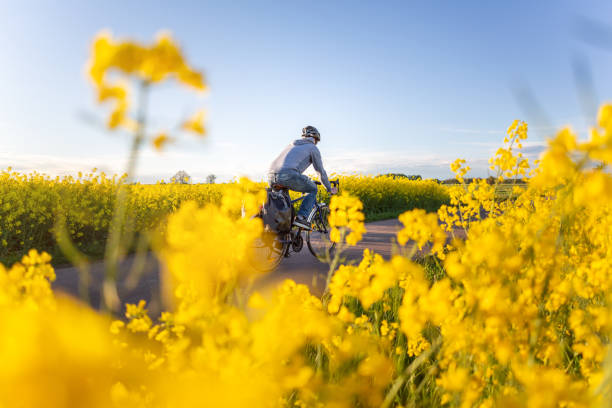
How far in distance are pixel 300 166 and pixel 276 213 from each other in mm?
928

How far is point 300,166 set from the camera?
5.50 m

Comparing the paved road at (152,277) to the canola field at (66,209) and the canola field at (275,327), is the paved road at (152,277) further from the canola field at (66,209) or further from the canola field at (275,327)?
the canola field at (275,327)

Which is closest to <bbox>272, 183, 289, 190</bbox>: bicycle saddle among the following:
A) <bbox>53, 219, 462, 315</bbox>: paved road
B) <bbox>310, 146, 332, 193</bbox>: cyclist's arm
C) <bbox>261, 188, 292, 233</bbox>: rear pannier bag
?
<bbox>261, 188, 292, 233</bbox>: rear pannier bag

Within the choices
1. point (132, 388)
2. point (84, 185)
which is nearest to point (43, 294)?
point (132, 388)

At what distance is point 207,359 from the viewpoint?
3.45 feet

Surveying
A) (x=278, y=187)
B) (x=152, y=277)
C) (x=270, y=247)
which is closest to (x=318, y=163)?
(x=278, y=187)

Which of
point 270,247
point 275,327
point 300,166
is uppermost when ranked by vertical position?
point 300,166

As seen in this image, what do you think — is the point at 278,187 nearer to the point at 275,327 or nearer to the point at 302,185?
the point at 302,185

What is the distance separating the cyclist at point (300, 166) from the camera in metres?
5.39

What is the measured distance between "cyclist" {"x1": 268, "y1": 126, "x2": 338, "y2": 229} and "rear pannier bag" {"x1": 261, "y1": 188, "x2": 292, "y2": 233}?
1.34 feet

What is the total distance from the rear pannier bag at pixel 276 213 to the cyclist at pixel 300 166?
409 millimetres

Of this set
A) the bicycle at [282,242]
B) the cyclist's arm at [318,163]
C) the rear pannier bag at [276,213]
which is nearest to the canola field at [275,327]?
the rear pannier bag at [276,213]

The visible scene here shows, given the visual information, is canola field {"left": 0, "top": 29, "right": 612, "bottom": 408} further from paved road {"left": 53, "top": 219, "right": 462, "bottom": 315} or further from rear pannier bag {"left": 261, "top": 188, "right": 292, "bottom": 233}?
rear pannier bag {"left": 261, "top": 188, "right": 292, "bottom": 233}

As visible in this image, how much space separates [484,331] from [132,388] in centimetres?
126
